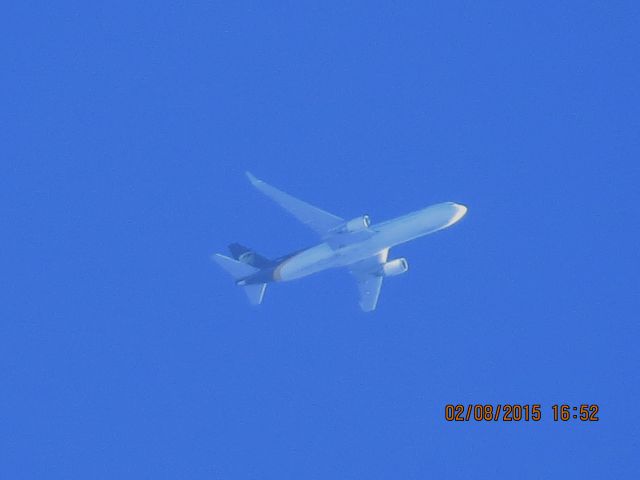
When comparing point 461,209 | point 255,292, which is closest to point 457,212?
point 461,209

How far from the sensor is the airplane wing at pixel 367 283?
69.1 m

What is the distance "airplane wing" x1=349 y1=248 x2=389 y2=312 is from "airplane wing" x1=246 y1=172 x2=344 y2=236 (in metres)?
8.13

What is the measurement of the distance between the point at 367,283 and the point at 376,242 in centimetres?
896

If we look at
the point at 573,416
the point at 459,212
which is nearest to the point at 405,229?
the point at 459,212

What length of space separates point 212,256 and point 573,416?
29.3 meters

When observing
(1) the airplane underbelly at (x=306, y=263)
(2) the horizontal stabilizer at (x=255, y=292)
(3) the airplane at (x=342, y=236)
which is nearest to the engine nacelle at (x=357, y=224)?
(3) the airplane at (x=342, y=236)

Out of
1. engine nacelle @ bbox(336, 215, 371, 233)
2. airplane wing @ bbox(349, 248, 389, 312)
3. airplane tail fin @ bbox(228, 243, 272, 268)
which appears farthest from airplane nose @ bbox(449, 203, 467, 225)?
airplane tail fin @ bbox(228, 243, 272, 268)

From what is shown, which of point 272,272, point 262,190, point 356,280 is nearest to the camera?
point 262,190

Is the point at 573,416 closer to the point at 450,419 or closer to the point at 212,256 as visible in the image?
the point at 450,419

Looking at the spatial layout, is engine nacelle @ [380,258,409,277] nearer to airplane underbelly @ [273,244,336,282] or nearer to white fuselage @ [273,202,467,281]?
white fuselage @ [273,202,467,281]

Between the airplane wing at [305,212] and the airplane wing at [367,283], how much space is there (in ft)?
26.7

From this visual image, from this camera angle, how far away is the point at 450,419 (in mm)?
65875

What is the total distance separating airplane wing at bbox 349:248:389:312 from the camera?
69125 mm

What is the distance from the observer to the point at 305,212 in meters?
61.2
